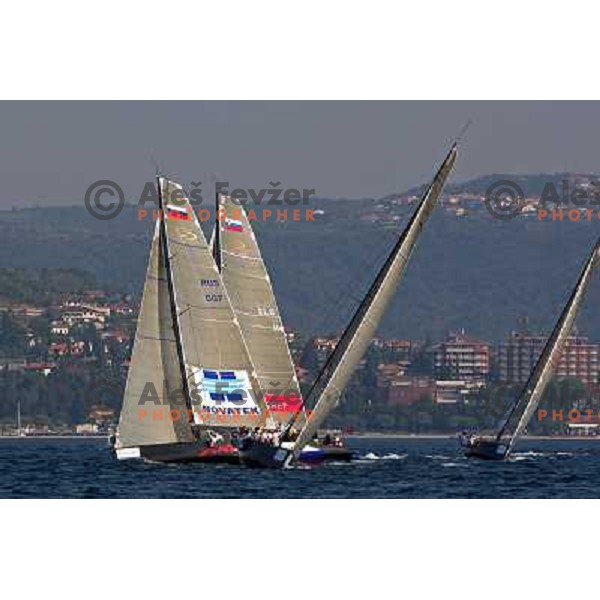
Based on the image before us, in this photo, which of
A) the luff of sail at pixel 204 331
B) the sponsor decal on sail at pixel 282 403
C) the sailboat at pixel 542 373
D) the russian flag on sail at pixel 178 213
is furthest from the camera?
the sailboat at pixel 542 373

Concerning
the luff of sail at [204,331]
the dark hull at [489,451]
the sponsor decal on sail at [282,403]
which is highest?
the luff of sail at [204,331]

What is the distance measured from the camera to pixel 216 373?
70938 millimetres

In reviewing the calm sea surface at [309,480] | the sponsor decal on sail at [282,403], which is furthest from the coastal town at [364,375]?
the calm sea surface at [309,480]

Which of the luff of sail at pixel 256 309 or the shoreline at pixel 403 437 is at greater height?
the luff of sail at pixel 256 309

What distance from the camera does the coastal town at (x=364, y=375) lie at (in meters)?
161

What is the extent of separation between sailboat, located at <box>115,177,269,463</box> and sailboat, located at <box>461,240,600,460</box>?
45.6 feet

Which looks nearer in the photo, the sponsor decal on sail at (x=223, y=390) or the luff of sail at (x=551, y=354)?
the sponsor decal on sail at (x=223, y=390)

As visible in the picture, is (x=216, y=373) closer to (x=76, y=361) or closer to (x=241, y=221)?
(x=241, y=221)

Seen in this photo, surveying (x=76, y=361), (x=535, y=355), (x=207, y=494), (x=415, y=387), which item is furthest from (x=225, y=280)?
(x=415, y=387)

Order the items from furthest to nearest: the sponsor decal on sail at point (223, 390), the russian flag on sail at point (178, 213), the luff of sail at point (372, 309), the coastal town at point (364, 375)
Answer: the coastal town at point (364, 375)
the sponsor decal on sail at point (223, 390)
the russian flag on sail at point (178, 213)
the luff of sail at point (372, 309)

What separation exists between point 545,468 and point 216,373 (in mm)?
13330

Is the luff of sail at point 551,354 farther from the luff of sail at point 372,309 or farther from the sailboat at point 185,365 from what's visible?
the luff of sail at point 372,309

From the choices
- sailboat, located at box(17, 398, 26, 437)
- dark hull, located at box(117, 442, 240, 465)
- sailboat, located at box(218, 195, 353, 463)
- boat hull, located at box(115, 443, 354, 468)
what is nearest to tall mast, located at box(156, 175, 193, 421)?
dark hull, located at box(117, 442, 240, 465)

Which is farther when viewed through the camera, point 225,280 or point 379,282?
point 225,280
